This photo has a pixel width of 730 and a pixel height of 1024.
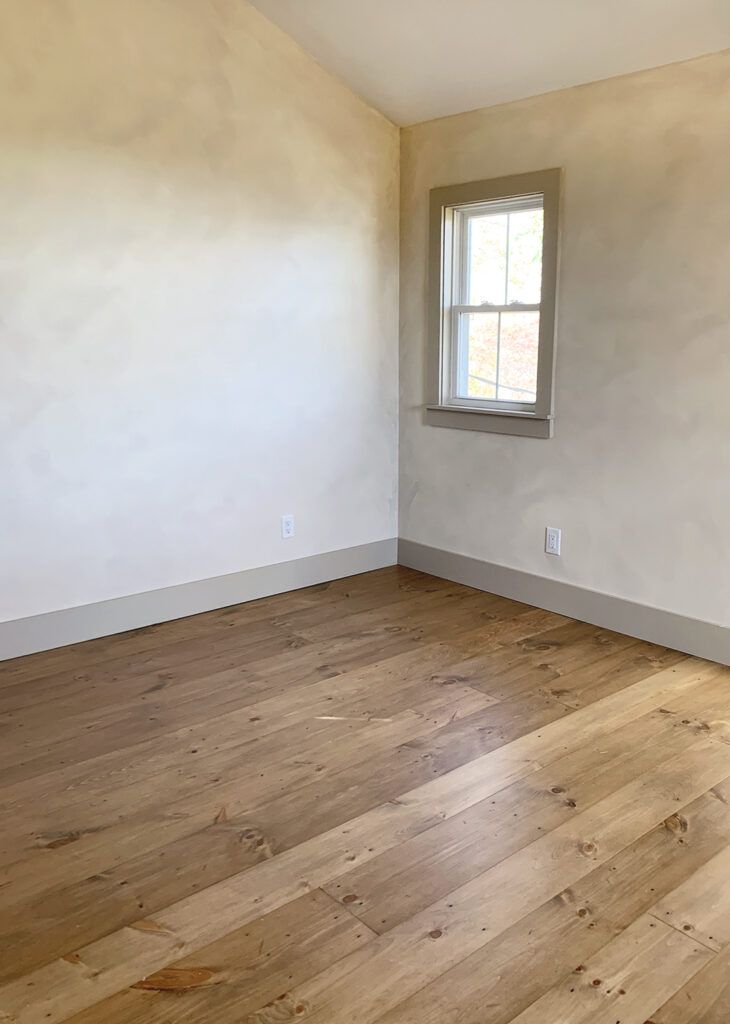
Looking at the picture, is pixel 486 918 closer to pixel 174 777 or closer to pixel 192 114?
pixel 174 777

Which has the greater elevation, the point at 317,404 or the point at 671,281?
the point at 671,281

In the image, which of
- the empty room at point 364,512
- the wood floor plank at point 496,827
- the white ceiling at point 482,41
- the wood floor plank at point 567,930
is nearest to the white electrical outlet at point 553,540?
the empty room at point 364,512

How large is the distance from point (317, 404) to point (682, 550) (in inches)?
79.1

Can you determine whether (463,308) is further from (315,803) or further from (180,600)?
(315,803)

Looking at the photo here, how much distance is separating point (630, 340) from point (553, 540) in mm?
1050

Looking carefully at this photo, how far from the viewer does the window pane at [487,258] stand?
14.2 feet

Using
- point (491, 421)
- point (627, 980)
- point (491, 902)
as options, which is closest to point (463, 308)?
point (491, 421)

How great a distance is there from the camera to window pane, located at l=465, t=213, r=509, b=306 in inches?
171

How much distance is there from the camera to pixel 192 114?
381cm

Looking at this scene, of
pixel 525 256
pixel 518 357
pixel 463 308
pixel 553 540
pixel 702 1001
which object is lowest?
pixel 702 1001

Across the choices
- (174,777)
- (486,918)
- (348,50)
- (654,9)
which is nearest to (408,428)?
(348,50)

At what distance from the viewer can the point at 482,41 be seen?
3.68 m

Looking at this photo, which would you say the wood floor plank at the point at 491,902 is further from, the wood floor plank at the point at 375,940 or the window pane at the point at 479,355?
the window pane at the point at 479,355

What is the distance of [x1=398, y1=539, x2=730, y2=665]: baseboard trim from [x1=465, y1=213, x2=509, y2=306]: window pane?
1422 millimetres
